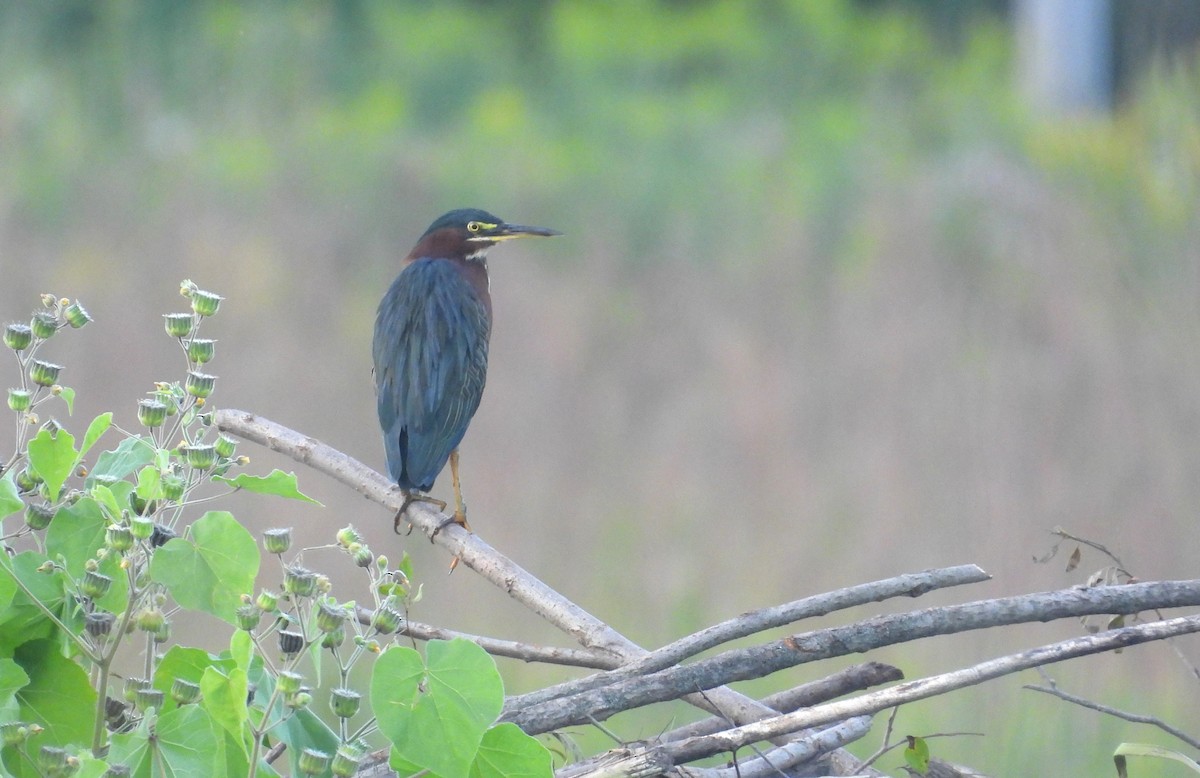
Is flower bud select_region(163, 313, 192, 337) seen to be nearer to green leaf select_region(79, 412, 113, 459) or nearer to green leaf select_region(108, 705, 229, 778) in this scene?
green leaf select_region(79, 412, 113, 459)

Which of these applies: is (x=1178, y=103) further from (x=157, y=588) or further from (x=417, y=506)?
(x=157, y=588)

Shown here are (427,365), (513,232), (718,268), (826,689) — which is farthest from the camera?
(718,268)

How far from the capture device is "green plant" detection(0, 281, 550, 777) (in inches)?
37.3

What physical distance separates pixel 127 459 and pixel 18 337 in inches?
5.3

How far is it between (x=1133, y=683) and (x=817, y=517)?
1.36m

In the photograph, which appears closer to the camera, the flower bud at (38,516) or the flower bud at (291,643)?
the flower bud at (291,643)

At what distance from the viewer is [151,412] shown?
107cm

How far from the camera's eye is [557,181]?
Answer: 770cm

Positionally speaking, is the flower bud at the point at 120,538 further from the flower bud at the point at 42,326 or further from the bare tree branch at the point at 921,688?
the bare tree branch at the point at 921,688

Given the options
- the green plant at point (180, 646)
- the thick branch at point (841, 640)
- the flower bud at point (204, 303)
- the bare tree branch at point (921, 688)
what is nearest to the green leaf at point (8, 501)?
the green plant at point (180, 646)

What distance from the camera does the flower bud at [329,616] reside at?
3.06 feet

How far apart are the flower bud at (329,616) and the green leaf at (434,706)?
1.7 inches

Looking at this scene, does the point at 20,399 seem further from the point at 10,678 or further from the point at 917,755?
the point at 917,755

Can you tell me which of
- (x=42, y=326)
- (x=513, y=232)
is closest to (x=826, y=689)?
(x=42, y=326)
